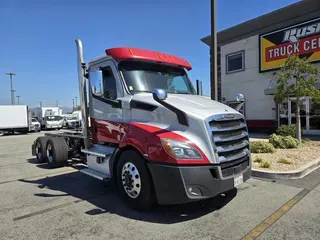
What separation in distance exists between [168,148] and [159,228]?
116 cm

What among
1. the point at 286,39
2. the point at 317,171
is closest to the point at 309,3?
the point at 286,39

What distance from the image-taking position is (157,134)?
Answer: 4.14 m

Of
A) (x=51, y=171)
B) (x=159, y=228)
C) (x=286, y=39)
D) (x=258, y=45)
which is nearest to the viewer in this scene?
(x=159, y=228)

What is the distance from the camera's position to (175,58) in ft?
20.3

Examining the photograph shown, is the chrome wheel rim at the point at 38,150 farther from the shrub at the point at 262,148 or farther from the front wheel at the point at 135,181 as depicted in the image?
the shrub at the point at 262,148

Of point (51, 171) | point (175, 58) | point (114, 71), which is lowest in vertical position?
point (51, 171)

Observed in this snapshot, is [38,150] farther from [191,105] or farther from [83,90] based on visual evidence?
[191,105]

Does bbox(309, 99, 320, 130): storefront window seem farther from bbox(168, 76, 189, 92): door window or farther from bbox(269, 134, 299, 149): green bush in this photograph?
bbox(168, 76, 189, 92): door window

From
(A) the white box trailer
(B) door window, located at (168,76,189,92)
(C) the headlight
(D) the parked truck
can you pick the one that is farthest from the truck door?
(D) the parked truck

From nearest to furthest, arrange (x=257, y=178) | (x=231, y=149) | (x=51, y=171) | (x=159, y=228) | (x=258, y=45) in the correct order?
(x=159, y=228) → (x=231, y=149) → (x=257, y=178) → (x=51, y=171) → (x=258, y=45)

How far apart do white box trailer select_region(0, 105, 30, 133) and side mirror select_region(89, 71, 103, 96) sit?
27220mm

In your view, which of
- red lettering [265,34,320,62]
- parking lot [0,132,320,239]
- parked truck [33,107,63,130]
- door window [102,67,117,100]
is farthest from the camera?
parked truck [33,107,63,130]

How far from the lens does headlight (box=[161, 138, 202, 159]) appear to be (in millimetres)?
3959

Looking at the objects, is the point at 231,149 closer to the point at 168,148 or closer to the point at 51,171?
the point at 168,148
